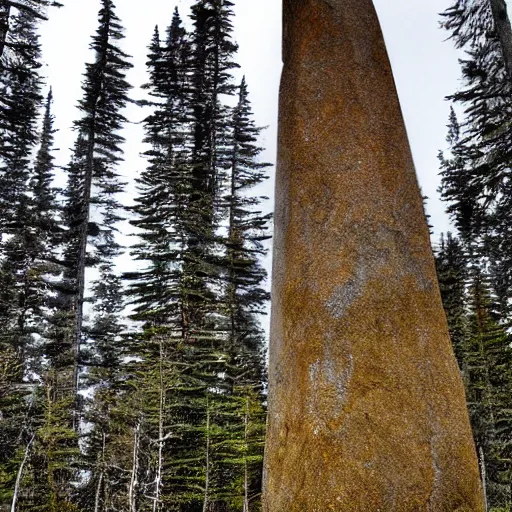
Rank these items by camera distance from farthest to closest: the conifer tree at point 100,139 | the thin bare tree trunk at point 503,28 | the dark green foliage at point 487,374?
the conifer tree at point 100,139 → the dark green foliage at point 487,374 → the thin bare tree trunk at point 503,28

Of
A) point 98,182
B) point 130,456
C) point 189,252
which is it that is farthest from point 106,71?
point 130,456

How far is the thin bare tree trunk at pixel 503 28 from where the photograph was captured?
40.7 ft

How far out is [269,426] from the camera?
3367 millimetres

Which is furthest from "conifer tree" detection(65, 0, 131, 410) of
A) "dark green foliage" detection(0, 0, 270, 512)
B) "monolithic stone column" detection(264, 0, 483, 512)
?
"monolithic stone column" detection(264, 0, 483, 512)

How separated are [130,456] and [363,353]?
12.1 meters

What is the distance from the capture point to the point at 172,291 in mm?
17734

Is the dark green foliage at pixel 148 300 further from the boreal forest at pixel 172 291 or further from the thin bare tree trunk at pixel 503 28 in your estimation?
the thin bare tree trunk at pixel 503 28

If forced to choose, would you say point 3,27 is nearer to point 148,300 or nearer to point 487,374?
point 148,300

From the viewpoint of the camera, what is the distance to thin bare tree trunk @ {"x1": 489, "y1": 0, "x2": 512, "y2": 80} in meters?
12.4

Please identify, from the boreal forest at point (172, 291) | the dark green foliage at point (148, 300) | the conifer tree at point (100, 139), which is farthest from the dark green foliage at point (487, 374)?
the conifer tree at point (100, 139)

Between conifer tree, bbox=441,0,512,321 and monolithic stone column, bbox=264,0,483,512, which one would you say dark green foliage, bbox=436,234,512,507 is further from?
monolithic stone column, bbox=264,0,483,512

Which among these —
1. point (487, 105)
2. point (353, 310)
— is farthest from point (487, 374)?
point (353, 310)

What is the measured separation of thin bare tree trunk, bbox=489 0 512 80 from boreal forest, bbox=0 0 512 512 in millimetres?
51

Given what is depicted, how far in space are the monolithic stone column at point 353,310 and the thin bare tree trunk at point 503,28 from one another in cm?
1028
